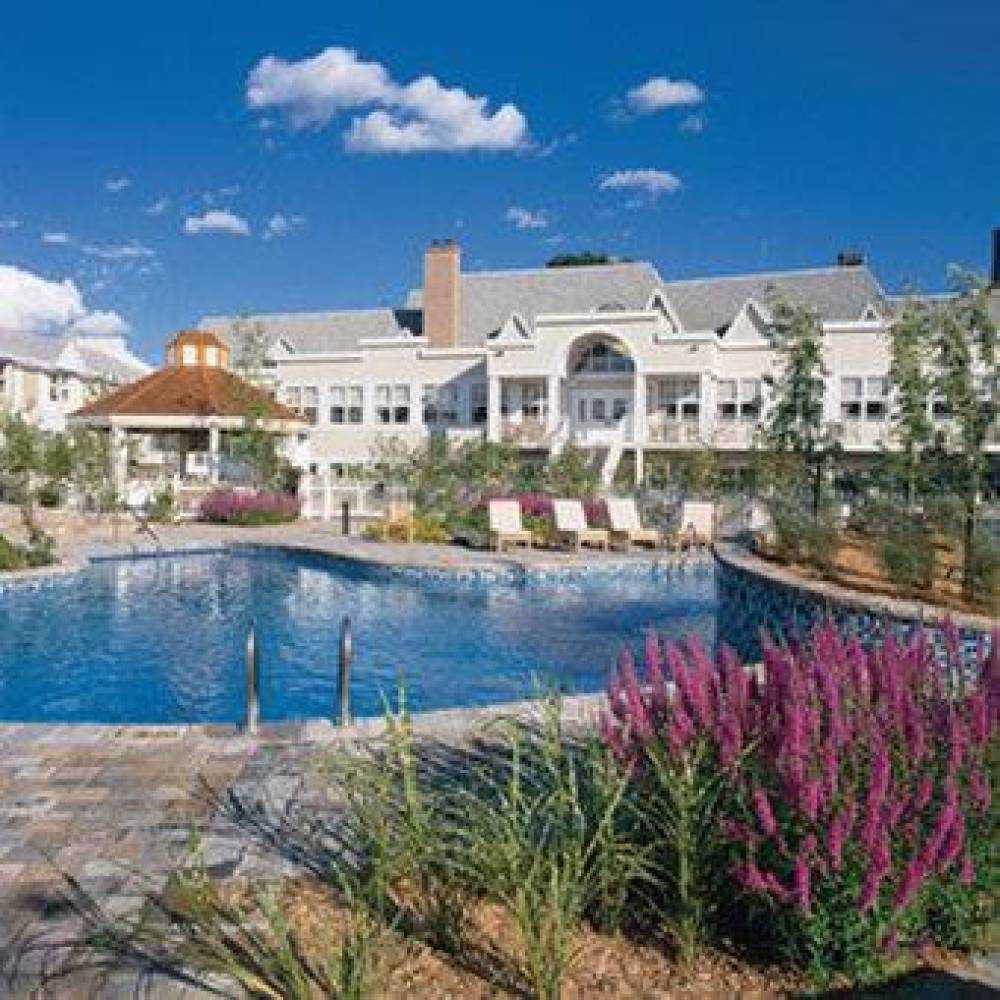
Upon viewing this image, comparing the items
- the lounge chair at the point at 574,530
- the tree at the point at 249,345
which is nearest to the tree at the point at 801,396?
the lounge chair at the point at 574,530

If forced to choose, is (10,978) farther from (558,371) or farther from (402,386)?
(402,386)

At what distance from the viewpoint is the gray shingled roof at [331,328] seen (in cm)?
4475

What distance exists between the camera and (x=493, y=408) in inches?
1475

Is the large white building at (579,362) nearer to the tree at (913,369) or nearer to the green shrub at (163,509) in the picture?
the tree at (913,369)

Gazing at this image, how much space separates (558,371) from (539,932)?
3389cm

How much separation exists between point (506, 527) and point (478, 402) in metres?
18.7

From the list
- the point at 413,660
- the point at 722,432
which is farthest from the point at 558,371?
the point at 413,660

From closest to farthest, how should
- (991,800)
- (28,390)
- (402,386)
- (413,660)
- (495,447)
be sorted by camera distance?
(991,800) < (413,660) < (495,447) < (402,386) < (28,390)

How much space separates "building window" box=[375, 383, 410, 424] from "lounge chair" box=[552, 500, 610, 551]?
1946cm

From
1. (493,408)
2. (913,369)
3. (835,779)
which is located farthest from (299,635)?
(493,408)

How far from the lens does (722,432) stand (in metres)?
A: 34.6

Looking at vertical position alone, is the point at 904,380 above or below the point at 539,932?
above

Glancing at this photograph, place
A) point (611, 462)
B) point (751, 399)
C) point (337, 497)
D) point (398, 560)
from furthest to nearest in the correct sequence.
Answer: point (611, 462), point (751, 399), point (337, 497), point (398, 560)

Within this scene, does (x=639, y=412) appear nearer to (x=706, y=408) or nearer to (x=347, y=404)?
(x=706, y=408)
